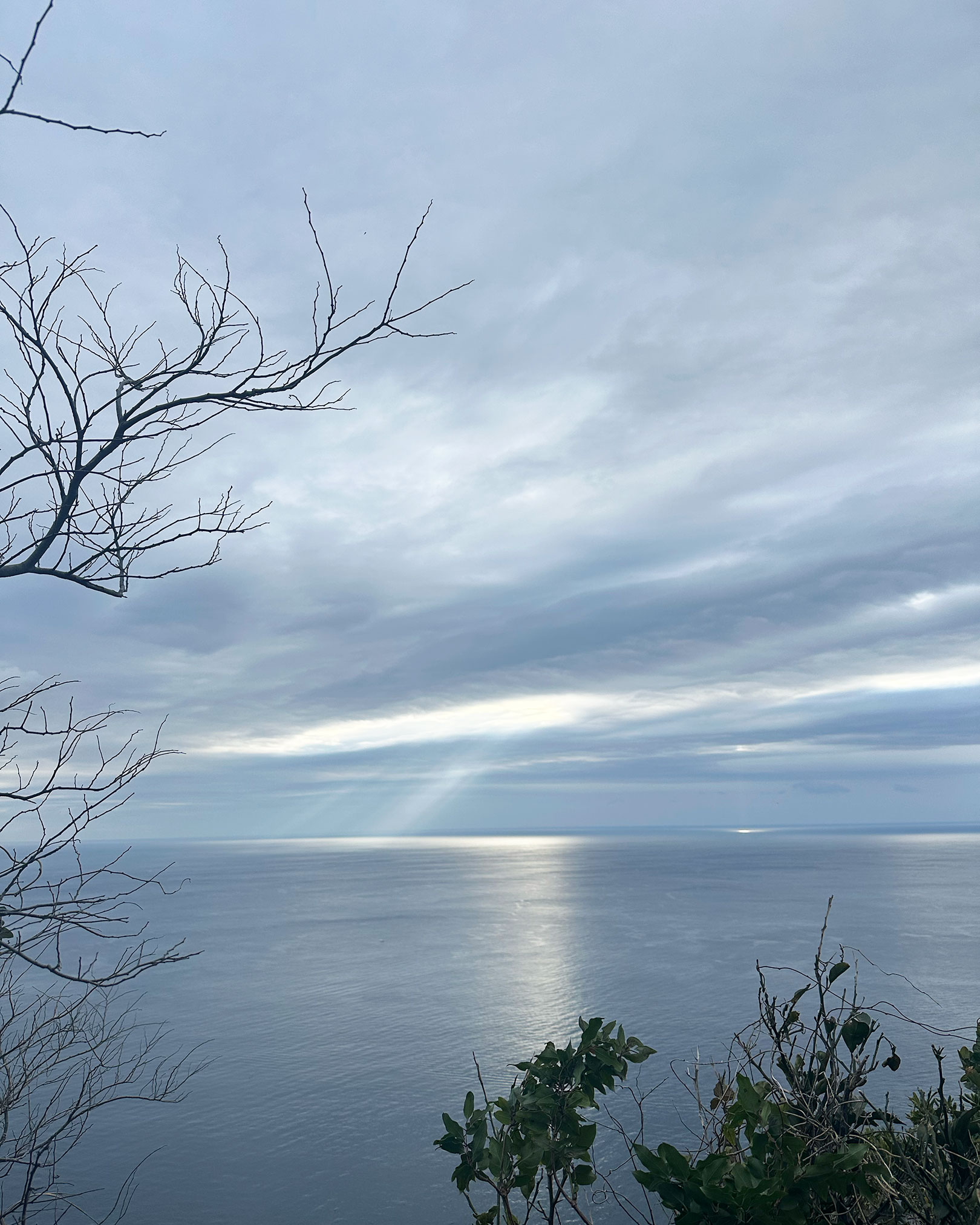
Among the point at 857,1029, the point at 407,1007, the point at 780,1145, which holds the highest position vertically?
the point at 857,1029

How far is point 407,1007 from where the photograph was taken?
192ft

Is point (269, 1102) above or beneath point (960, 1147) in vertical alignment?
beneath

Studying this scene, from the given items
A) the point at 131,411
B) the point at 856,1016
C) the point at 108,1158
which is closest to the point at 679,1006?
the point at 108,1158

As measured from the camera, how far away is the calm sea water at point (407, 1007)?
111 feet

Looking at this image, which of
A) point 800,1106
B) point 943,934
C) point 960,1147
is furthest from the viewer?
point 943,934

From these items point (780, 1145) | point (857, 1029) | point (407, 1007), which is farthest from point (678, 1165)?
point (407, 1007)

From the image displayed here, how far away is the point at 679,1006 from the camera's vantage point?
52.5 metres

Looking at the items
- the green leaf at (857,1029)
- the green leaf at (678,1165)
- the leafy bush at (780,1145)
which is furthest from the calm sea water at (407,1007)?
the green leaf at (678,1165)

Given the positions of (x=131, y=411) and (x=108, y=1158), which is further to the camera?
(x=108, y=1158)

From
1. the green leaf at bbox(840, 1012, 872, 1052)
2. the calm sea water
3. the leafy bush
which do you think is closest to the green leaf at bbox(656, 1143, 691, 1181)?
the leafy bush

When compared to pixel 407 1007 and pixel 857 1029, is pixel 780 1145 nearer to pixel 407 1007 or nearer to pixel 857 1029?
pixel 857 1029

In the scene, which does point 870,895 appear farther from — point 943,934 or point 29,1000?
point 29,1000

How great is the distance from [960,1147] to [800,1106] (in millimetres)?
790

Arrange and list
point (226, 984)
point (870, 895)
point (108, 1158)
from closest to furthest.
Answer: point (108, 1158) → point (226, 984) → point (870, 895)
